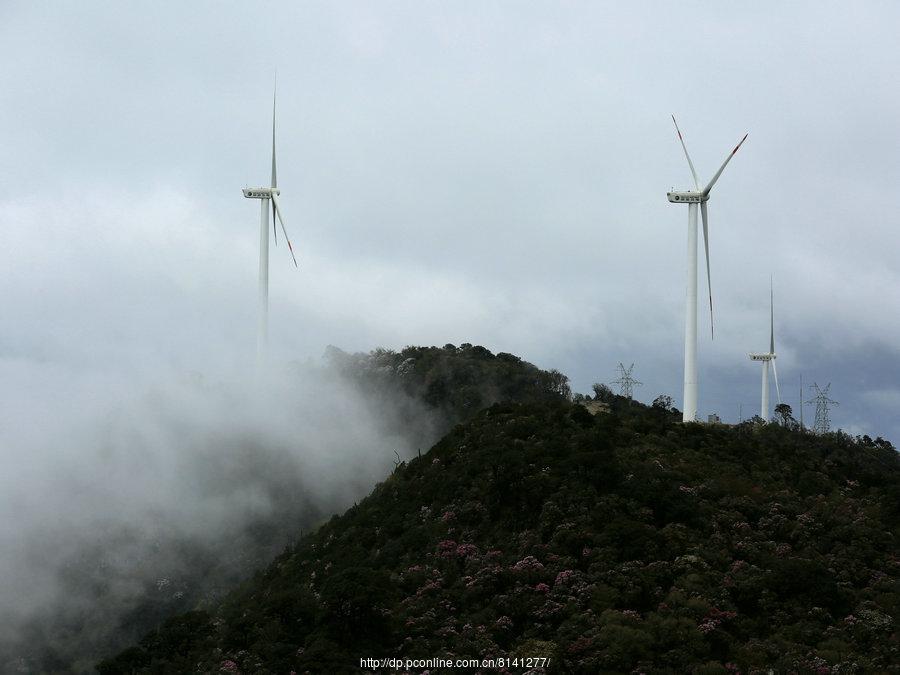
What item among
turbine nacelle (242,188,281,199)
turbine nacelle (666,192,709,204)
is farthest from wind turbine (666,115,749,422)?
turbine nacelle (242,188,281,199)

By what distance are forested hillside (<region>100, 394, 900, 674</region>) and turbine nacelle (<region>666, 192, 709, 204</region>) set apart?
60.3 ft

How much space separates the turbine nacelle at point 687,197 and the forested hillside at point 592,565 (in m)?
18.4

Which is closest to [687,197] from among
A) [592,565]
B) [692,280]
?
[692,280]

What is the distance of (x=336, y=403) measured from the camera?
13200 cm

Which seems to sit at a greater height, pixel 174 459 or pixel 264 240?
pixel 264 240

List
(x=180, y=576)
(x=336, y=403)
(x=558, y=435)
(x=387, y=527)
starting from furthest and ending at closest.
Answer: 1. (x=336, y=403)
2. (x=180, y=576)
3. (x=558, y=435)
4. (x=387, y=527)

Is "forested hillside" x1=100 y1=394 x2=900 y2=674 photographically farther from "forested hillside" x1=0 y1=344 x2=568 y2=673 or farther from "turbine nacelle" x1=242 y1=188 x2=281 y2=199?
"turbine nacelle" x1=242 y1=188 x2=281 y2=199

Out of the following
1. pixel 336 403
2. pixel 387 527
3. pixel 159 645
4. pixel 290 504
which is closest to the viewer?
pixel 159 645

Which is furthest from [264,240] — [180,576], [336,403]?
[180,576]

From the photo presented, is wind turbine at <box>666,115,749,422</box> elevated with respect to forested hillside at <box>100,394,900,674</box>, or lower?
elevated

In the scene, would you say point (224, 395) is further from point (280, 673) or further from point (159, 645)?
point (280, 673)

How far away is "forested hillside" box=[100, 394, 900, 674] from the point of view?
51.5 metres

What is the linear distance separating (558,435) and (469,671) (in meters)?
30.8

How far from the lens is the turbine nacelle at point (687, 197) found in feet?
281
